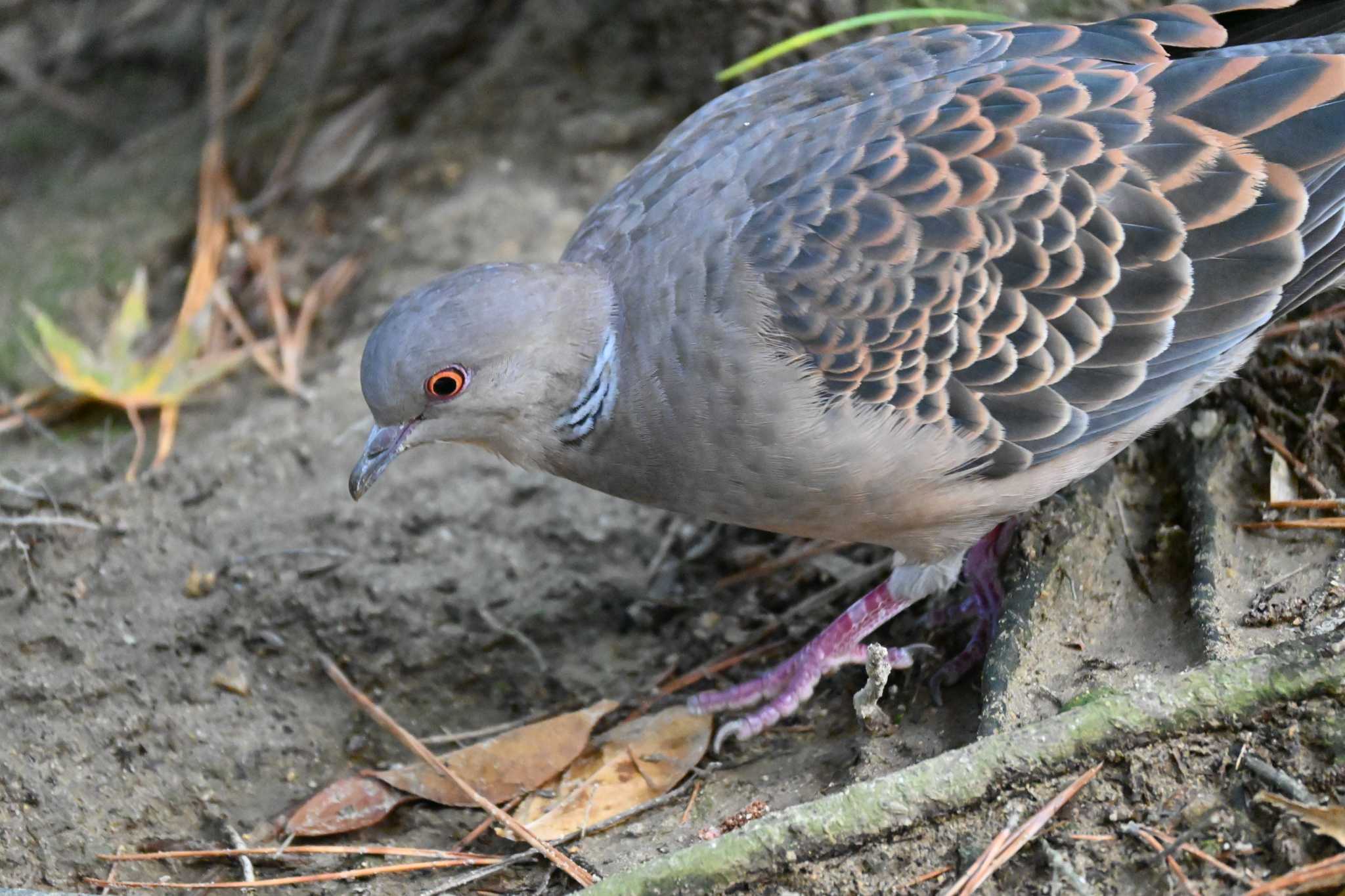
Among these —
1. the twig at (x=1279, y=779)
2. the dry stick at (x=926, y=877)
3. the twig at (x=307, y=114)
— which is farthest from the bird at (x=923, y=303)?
the twig at (x=307, y=114)

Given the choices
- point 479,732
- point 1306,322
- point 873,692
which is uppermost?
point 1306,322

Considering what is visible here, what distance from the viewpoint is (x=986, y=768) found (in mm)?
2727

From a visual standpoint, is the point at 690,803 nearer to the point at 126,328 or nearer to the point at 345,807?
the point at 345,807

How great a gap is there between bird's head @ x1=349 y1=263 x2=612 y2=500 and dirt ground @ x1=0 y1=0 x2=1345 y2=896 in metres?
0.81

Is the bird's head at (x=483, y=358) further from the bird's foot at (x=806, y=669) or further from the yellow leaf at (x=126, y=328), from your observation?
the yellow leaf at (x=126, y=328)

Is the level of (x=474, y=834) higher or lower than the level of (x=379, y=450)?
lower

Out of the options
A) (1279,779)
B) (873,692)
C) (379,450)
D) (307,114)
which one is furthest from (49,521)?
(1279,779)

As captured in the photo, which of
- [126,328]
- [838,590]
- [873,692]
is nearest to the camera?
[873,692]

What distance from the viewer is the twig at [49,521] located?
380cm

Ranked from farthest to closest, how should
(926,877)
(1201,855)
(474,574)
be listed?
(474,574) < (926,877) < (1201,855)

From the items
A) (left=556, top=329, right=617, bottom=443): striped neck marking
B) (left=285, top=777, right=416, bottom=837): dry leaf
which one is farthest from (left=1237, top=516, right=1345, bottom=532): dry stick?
(left=285, top=777, right=416, bottom=837): dry leaf

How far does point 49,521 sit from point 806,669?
2243 millimetres

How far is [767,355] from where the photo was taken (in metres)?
3.16

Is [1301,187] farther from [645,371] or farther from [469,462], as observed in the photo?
[469,462]
